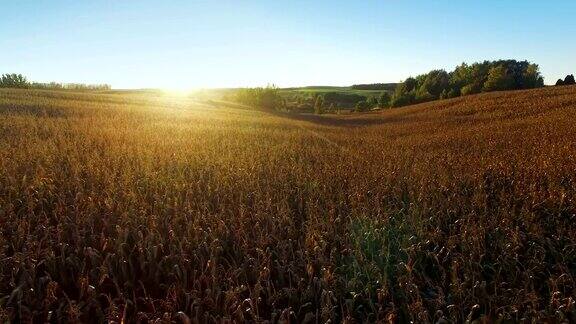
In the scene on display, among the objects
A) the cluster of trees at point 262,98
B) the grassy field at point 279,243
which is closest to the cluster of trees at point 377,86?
the cluster of trees at point 262,98

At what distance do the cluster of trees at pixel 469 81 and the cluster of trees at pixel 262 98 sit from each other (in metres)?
30.1

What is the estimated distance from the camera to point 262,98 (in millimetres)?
91500

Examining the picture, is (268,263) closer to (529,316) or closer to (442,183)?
(529,316)

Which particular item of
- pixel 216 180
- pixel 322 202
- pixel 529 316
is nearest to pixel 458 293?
pixel 529 316

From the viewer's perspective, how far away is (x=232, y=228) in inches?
176

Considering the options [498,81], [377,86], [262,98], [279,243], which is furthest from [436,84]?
[377,86]

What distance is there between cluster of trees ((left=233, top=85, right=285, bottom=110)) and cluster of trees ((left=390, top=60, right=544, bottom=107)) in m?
30.1

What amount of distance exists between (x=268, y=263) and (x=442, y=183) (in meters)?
3.99

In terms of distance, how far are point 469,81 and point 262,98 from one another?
4459 centimetres

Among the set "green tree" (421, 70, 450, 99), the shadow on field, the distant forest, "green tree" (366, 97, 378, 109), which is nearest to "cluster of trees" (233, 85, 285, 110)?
the distant forest

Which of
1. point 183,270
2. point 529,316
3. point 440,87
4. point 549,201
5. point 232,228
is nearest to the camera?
point 529,316

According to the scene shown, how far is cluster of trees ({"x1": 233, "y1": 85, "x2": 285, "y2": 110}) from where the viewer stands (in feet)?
298

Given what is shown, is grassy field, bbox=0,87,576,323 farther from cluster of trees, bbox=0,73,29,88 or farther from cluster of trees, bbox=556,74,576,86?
cluster of trees, bbox=0,73,29,88

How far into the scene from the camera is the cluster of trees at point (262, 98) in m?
90.8
